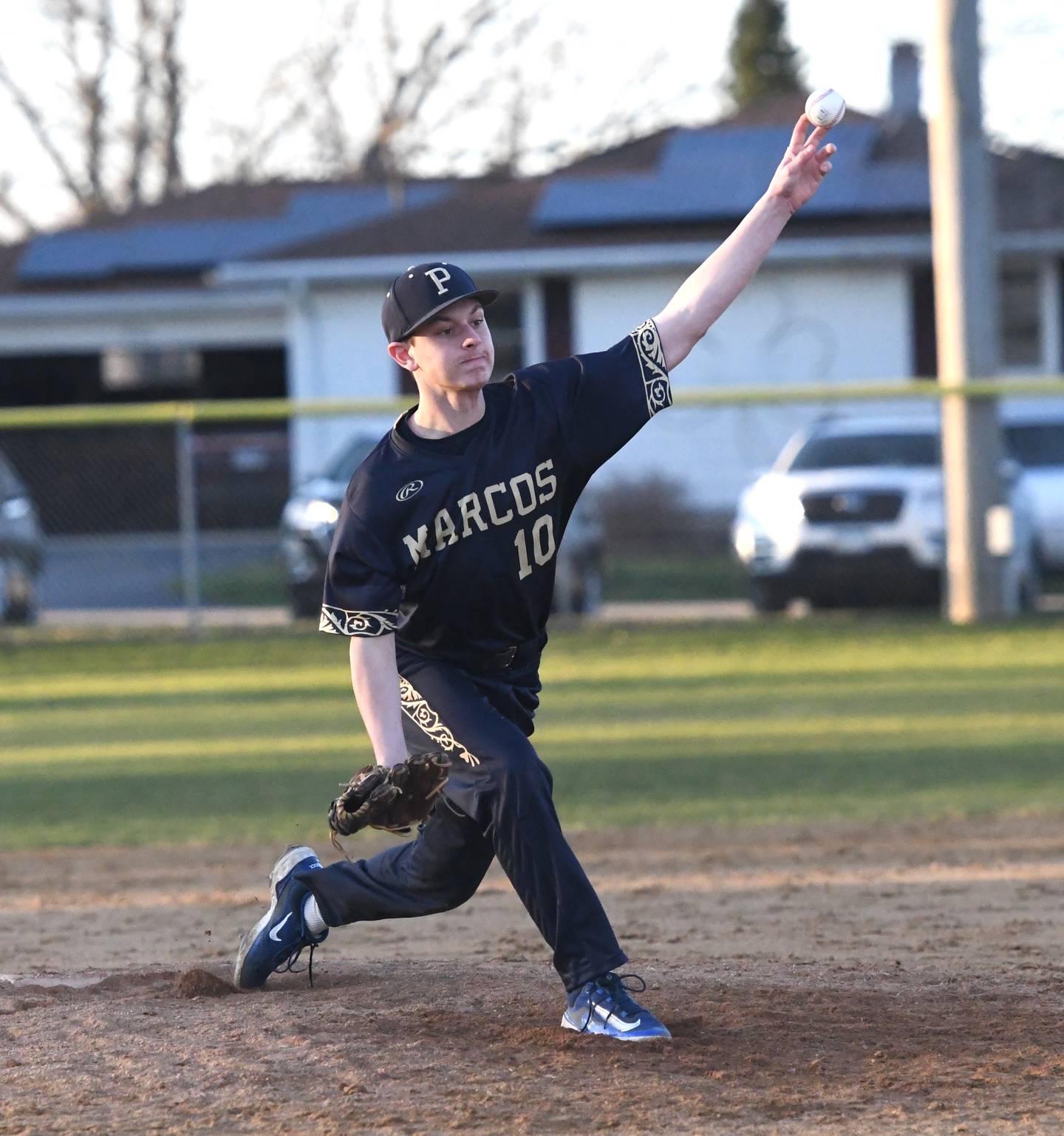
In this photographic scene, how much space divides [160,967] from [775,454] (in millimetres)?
11571

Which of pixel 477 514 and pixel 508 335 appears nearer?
pixel 477 514

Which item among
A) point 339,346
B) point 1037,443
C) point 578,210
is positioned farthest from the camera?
point 578,210

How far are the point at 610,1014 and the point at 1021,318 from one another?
78.8 ft

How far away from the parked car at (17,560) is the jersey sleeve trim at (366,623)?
1251 cm

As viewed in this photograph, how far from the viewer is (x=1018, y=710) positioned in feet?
37.3

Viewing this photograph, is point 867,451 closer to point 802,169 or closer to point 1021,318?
point 1021,318

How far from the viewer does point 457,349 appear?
4332mm

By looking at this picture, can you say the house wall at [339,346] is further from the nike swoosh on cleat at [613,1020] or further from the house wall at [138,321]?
the nike swoosh on cleat at [613,1020]

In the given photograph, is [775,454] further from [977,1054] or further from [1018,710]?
[977,1054]

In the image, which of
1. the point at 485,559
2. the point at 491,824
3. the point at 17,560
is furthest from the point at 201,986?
the point at 17,560

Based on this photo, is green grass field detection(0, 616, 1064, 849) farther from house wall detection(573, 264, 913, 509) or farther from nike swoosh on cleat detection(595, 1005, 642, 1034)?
house wall detection(573, 264, 913, 509)

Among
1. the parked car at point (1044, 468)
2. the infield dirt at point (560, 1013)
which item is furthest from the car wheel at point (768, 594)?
the infield dirt at point (560, 1013)

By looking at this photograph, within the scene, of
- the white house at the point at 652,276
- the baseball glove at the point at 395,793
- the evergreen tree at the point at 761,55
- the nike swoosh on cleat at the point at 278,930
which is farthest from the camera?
the evergreen tree at the point at 761,55

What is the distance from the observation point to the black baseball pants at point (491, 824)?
4.26 meters
